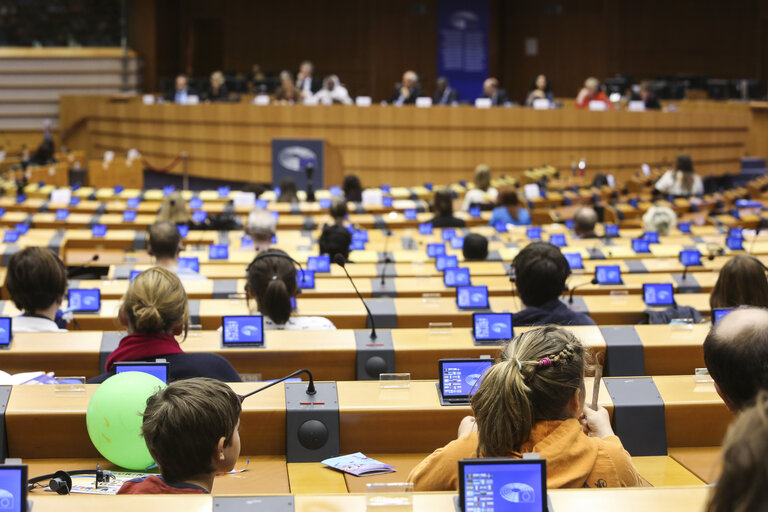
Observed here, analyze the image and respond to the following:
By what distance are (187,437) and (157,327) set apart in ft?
3.93

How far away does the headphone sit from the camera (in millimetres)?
2447

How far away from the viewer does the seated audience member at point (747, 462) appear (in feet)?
3.85

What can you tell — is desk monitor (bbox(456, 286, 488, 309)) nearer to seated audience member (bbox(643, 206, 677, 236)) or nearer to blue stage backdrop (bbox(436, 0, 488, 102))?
seated audience member (bbox(643, 206, 677, 236))

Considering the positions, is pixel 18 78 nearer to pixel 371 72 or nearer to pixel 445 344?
pixel 371 72

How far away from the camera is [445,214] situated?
921 cm

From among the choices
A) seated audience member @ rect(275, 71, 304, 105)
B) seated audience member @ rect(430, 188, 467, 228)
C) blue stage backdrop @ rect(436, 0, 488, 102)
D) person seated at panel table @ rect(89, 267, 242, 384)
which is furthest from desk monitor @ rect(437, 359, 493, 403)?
blue stage backdrop @ rect(436, 0, 488, 102)

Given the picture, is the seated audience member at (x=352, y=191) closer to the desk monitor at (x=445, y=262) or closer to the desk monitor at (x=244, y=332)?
the desk monitor at (x=445, y=262)

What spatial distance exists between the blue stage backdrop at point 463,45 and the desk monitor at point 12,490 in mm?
17713

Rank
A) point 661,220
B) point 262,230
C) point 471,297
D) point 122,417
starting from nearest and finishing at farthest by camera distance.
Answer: point 122,417
point 471,297
point 262,230
point 661,220

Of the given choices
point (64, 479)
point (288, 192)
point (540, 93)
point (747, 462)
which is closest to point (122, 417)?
point (64, 479)

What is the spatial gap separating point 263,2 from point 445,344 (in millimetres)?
16711

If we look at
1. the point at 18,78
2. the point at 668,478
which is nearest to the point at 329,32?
the point at 18,78

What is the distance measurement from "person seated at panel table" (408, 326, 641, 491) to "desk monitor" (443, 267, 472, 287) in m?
3.33

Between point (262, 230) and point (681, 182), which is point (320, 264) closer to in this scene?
point (262, 230)
